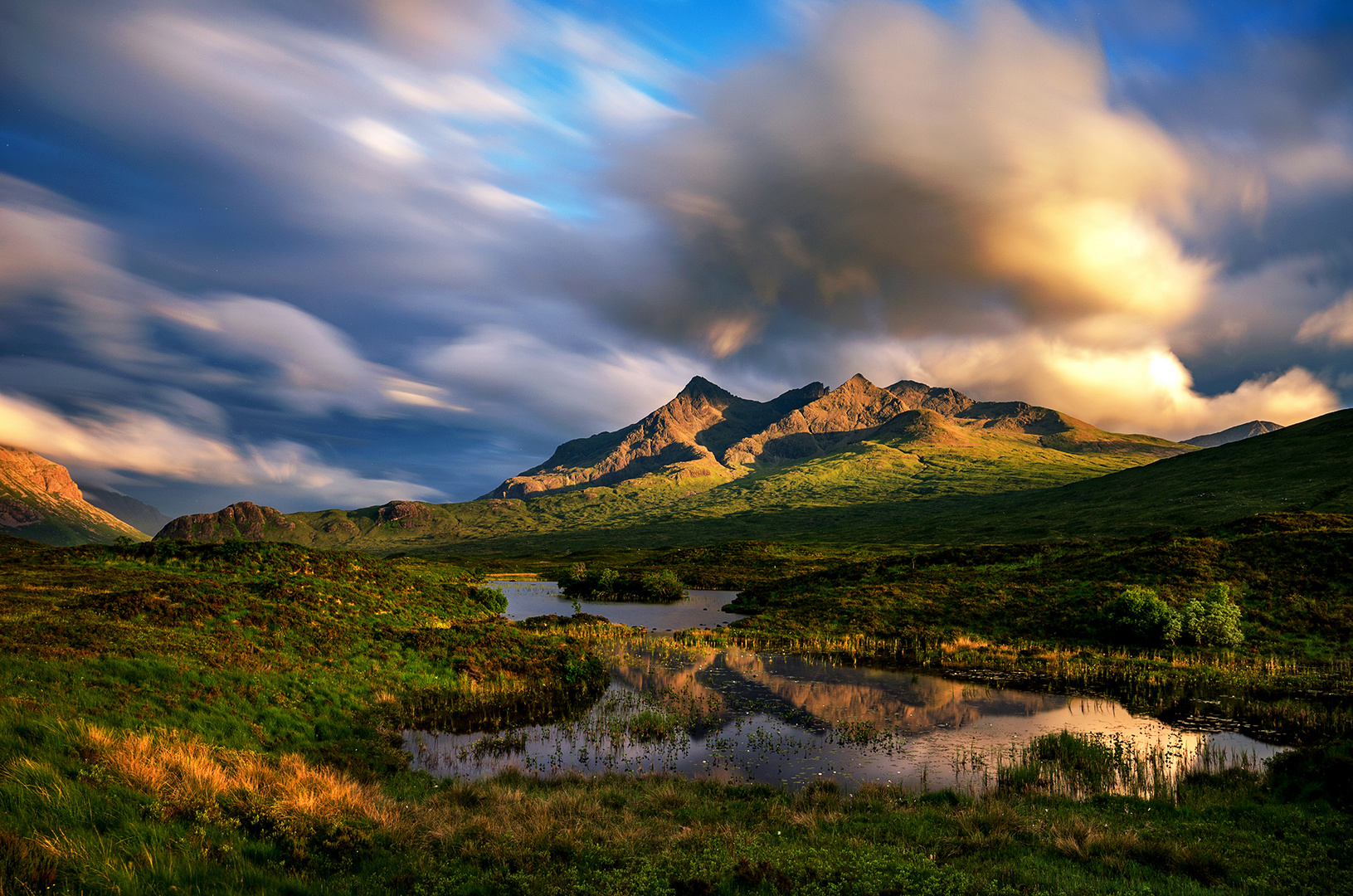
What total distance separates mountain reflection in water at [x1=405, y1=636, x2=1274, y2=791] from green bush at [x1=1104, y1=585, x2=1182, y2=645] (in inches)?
691

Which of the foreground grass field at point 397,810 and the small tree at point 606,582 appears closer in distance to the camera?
the foreground grass field at point 397,810

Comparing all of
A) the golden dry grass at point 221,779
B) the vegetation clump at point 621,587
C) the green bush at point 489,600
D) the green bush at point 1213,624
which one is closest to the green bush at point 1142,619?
the green bush at point 1213,624

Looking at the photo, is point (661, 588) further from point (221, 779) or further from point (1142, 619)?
point (221, 779)

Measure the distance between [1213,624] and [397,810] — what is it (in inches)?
2145

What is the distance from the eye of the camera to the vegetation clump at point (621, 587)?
9225 centimetres

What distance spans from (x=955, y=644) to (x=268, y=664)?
46306mm

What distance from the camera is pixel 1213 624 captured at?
4356 centimetres

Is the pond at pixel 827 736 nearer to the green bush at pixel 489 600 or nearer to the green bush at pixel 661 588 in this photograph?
the green bush at pixel 489 600

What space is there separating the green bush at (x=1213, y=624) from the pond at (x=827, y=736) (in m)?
18.7

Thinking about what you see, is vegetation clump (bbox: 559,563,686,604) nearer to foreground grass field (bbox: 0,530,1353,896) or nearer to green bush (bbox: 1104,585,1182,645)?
green bush (bbox: 1104,585,1182,645)

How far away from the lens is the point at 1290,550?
54906mm

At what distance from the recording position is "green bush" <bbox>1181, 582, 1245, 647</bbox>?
141ft

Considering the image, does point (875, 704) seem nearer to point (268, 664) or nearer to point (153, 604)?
point (268, 664)

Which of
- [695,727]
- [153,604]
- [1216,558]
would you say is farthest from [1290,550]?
[153,604]
